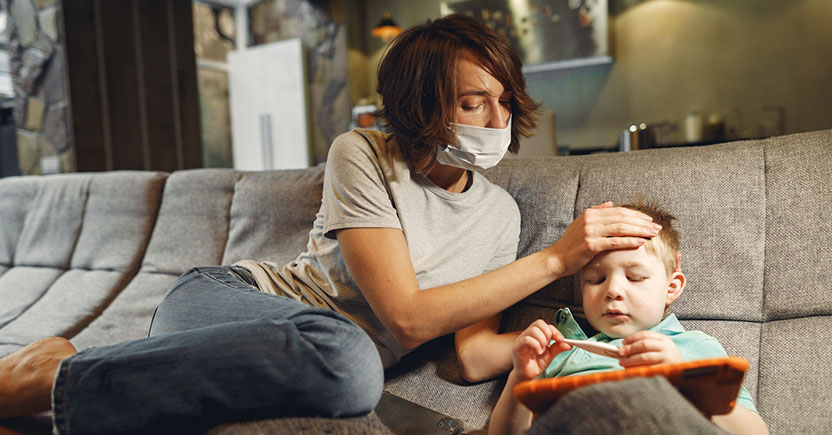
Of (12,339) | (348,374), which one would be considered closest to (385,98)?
(348,374)

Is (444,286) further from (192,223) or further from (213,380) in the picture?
(192,223)

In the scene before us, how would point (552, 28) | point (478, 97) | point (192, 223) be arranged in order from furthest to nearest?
point (552, 28), point (192, 223), point (478, 97)

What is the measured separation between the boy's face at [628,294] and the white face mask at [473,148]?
361 millimetres

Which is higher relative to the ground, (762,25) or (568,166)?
(762,25)

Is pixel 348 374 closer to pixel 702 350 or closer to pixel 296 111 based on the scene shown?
pixel 702 350

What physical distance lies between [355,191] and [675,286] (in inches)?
26.7

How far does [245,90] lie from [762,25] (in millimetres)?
4925

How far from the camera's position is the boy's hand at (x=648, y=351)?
825mm

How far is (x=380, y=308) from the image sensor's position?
1.13m

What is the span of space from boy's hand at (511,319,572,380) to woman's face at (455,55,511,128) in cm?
52

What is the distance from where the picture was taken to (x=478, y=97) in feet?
4.07

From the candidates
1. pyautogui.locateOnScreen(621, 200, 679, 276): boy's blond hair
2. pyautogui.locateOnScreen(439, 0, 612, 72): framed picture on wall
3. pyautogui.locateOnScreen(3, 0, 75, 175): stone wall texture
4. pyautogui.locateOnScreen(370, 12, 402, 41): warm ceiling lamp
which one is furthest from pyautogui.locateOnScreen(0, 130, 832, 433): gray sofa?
pyautogui.locateOnScreen(370, 12, 402, 41): warm ceiling lamp

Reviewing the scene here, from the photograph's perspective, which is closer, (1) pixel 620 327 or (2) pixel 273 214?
(1) pixel 620 327

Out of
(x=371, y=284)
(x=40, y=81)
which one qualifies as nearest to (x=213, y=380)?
(x=371, y=284)
